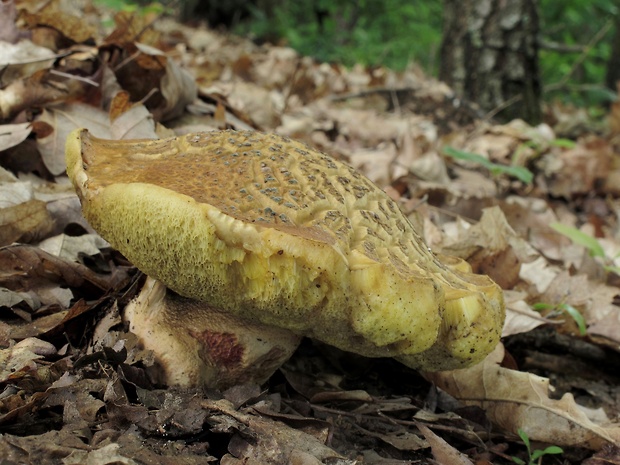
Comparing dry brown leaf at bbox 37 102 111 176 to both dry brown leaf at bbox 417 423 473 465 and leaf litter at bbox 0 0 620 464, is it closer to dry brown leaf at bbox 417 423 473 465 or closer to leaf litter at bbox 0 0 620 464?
leaf litter at bbox 0 0 620 464

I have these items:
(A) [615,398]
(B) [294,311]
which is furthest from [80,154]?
(A) [615,398]

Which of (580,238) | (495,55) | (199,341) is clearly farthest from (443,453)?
(495,55)

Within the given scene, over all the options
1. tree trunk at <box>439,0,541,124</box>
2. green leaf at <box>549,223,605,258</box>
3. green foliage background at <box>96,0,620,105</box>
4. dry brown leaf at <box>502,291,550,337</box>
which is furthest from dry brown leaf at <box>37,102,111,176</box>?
green foliage background at <box>96,0,620,105</box>

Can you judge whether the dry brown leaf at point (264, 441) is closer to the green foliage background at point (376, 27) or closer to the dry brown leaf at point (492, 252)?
the dry brown leaf at point (492, 252)

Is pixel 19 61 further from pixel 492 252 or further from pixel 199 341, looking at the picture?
pixel 492 252

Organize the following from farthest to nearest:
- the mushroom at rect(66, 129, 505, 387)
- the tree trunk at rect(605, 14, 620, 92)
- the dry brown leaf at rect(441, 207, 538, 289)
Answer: the tree trunk at rect(605, 14, 620, 92)
the dry brown leaf at rect(441, 207, 538, 289)
the mushroom at rect(66, 129, 505, 387)

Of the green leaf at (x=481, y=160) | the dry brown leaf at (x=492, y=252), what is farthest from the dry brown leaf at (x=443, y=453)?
the green leaf at (x=481, y=160)

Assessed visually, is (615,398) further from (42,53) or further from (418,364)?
(42,53)
